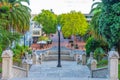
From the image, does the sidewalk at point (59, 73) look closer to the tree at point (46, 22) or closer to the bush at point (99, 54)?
the bush at point (99, 54)

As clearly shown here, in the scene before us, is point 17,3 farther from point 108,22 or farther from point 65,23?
point 65,23

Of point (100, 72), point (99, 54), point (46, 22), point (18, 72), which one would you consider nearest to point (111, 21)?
point (100, 72)

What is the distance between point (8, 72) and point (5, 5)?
19.2m

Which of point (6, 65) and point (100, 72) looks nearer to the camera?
point (6, 65)

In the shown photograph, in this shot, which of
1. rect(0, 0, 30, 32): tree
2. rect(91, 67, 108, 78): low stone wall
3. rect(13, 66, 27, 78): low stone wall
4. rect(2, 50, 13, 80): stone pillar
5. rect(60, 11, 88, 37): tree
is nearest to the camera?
rect(2, 50, 13, 80): stone pillar

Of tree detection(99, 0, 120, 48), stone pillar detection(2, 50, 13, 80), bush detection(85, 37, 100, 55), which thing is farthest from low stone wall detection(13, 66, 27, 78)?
bush detection(85, 37, 100, 55)

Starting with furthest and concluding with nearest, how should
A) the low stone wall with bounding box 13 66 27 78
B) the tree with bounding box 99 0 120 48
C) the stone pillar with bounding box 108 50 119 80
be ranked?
the tree with bounding box 99 0 120 48 → the low stone wall with bounding box 13 66 27 78 → the stone pillar with bounding box 108 50 119 80

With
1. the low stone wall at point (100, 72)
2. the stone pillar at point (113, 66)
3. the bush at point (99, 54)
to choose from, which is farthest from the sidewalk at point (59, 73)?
the bush at point (99, 54)

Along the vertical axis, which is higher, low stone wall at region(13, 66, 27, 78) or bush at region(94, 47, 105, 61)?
bush at region(94, 47, 105, 61)

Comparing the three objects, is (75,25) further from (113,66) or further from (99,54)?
(113,66)

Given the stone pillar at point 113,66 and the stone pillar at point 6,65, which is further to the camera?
the stone pillar at point 6,65

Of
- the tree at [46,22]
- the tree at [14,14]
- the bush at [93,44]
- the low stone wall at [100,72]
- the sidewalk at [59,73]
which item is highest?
the tree at [46,22]

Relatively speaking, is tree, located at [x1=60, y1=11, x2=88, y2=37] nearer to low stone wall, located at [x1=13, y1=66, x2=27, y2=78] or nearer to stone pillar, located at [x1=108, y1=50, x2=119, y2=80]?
low stone wall, located at [x1=13, y1=66, x2=27, y2=78]

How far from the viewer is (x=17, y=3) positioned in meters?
43.0
